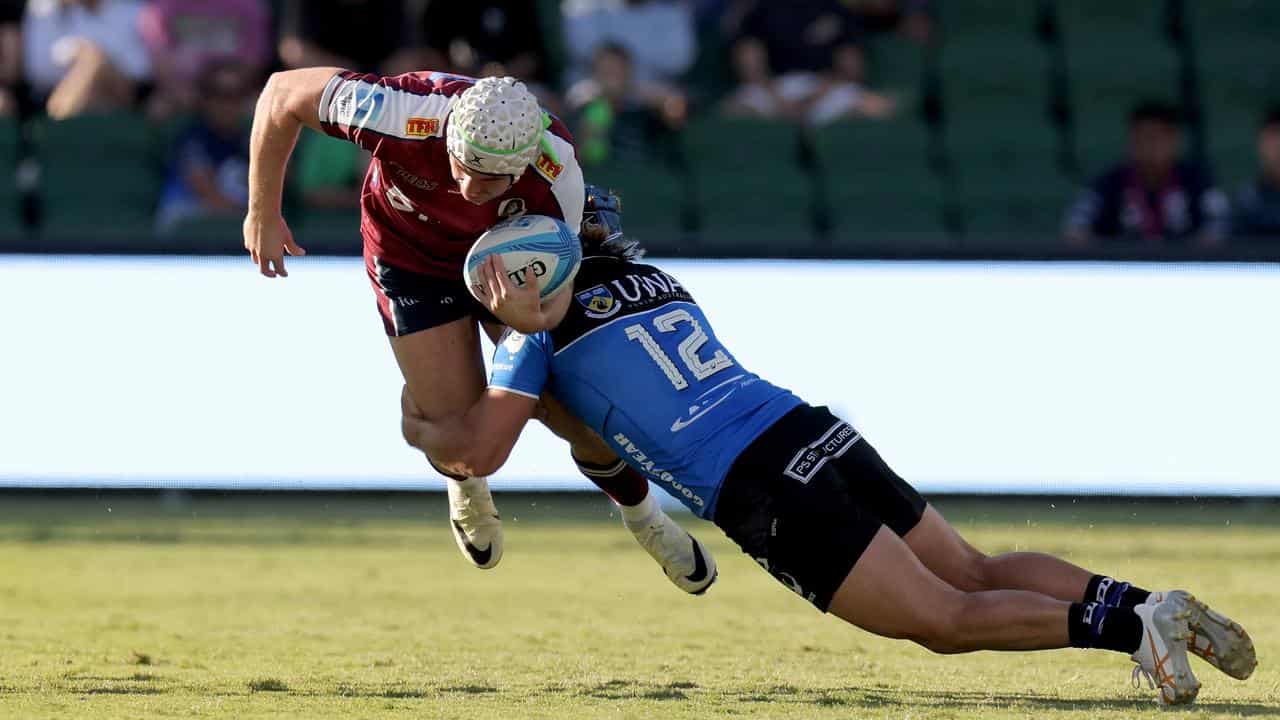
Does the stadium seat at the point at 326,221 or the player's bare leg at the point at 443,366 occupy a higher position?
the player's bare leg at the point at 443,366

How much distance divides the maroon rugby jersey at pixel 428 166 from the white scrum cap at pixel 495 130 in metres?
0.30

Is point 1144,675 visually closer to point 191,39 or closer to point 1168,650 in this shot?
point 1168,650

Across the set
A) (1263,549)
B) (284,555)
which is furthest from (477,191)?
(1263,549)

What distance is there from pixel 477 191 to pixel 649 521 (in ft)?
6.54

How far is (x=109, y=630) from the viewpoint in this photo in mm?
7473

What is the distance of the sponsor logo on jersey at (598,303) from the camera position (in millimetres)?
6109

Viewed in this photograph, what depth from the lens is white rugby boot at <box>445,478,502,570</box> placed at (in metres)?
7.26

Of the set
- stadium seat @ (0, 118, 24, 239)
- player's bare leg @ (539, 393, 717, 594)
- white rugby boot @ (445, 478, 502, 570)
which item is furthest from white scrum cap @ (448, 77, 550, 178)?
stadium seat @ (0, 118, 24, 239)

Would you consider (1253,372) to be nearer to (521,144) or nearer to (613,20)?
(613,20)

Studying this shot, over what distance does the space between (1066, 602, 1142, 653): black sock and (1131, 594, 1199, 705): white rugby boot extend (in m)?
0.03

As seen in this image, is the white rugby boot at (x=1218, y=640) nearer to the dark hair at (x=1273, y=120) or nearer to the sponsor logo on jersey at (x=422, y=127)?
the sponsor logo on jersey at (x=422, y=127)

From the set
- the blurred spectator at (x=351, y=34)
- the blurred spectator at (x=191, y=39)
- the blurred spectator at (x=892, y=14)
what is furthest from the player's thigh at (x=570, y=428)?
the blurred spectator at (x=892, y=14)

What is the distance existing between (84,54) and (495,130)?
975cm

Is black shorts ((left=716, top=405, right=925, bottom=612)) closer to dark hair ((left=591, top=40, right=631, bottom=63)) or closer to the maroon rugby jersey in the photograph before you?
the maroon rugby jersey
